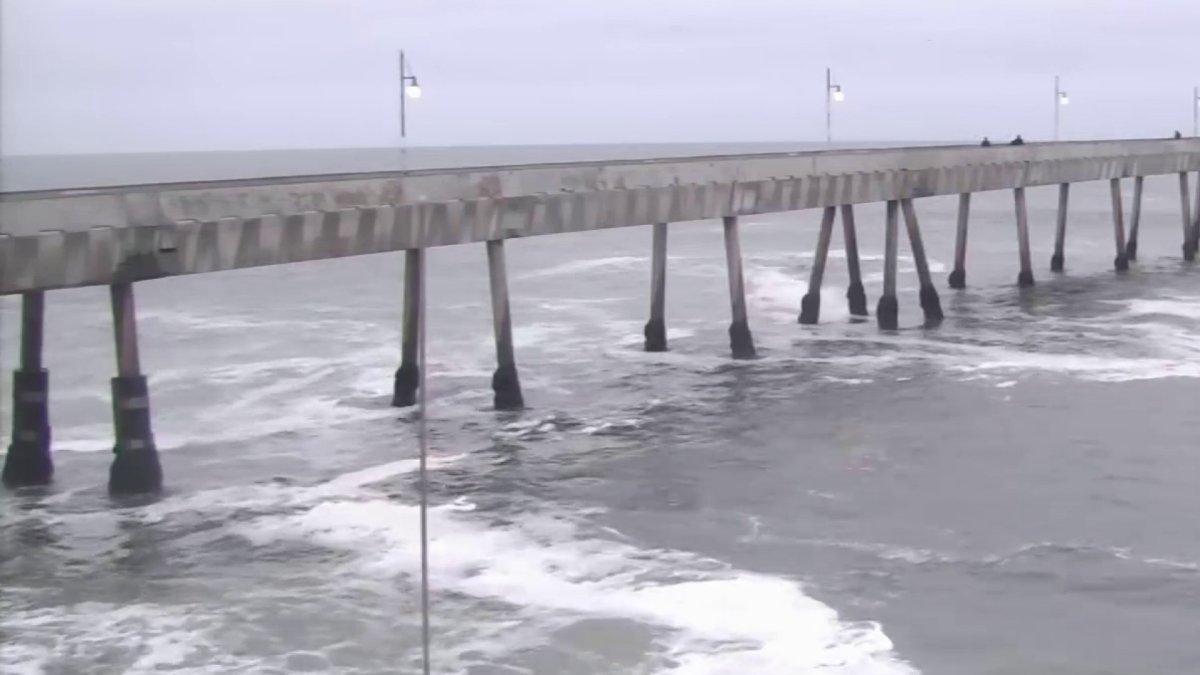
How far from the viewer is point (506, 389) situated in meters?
21.9

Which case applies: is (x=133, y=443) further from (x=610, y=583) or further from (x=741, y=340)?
(x=741, y=340)

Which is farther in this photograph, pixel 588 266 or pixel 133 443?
pixel 588 266

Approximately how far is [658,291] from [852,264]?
6.57 m

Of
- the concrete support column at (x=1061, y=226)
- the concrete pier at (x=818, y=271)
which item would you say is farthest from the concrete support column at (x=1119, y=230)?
the concrete pier at (x=818, y=271)

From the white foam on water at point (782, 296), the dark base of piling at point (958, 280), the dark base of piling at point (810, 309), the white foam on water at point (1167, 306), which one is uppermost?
the dark base of piling at point (810, 309)

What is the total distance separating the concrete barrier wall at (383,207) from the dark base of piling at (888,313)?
199 cm

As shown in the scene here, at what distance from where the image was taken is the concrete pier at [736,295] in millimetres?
25453

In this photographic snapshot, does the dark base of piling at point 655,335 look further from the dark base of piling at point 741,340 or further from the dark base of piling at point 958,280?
the dark base of piling at point 958,280

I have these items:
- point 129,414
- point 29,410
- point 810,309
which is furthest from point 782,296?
point 129,414

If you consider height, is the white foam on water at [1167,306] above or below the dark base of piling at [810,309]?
below

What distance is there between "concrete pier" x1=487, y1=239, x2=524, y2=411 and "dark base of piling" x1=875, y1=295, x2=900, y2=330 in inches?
390

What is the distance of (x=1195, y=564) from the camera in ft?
47.1

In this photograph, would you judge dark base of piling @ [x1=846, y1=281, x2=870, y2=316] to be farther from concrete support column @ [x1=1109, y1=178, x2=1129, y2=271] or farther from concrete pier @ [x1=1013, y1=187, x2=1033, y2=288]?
concrete support column @ [x1=1109, y1=178, x2=1129, y2=271]

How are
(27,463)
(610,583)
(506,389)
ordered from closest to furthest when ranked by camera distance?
(610,583) → (27,463) → (506,389)
